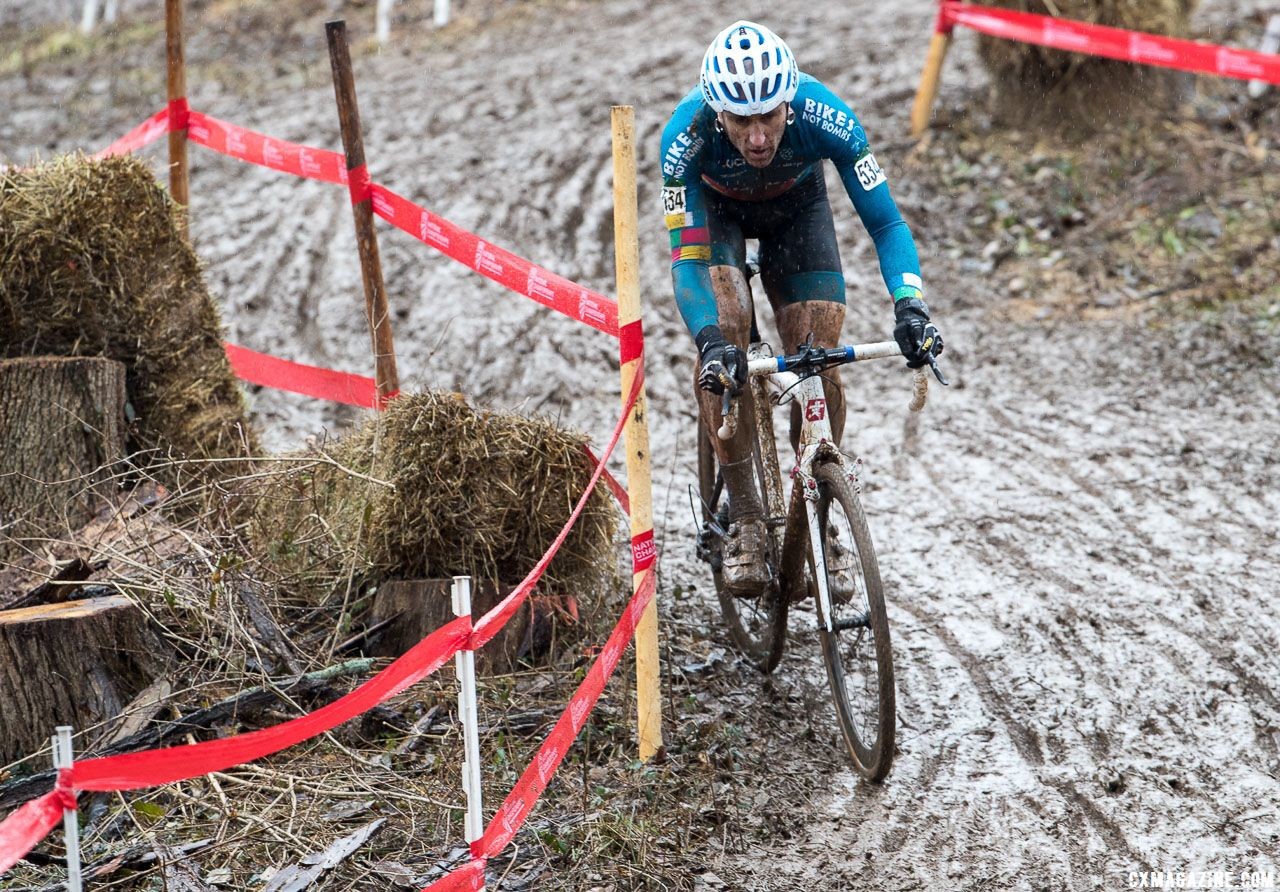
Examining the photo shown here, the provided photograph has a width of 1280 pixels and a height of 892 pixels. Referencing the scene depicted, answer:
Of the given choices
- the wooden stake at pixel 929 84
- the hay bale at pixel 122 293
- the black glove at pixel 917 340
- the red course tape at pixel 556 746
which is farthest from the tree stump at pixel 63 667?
the wooden stake at pixel 929 84

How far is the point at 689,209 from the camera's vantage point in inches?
183

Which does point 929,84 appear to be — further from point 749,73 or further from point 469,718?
point 469,718

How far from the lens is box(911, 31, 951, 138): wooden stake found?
10914mm

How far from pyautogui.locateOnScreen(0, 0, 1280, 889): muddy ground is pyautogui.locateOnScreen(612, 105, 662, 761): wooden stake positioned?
0.30 metres

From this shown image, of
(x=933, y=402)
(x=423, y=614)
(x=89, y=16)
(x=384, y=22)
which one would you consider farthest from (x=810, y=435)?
(x=89, y=16)

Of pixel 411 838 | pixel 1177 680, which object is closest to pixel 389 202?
pixel 411 838

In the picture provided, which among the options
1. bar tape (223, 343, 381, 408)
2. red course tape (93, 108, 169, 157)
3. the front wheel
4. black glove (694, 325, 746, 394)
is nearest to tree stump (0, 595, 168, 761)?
bar tape (223, 343, 381, 408)

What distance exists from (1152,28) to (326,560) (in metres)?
8.74

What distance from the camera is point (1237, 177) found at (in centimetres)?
1002

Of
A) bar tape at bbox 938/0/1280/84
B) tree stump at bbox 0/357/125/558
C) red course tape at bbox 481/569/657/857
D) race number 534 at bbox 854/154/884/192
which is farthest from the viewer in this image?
bar tape at bbox 938/0/1280/84

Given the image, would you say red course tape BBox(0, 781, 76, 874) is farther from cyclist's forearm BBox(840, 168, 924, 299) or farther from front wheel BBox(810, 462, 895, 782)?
cyclist's forearm BBox(840, 168, 924, 299)

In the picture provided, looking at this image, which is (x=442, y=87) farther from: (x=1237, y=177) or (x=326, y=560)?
(x=326, y=560)

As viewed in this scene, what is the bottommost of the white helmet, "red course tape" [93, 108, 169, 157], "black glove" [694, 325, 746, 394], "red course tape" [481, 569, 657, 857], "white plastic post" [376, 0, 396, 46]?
"red course tape" [481, 569, 657, 857]

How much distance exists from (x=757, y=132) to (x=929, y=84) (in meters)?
7.43
